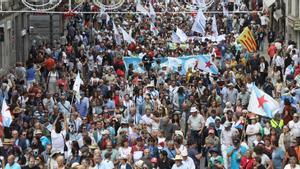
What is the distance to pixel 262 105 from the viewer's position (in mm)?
24172

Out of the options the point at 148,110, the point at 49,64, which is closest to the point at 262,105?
the point at 148,110

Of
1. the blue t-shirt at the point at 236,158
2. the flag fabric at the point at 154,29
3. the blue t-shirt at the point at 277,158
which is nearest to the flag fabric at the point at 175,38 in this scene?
the flag fabric at the point at 154,29

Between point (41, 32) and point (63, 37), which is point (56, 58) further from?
point (41, 32)

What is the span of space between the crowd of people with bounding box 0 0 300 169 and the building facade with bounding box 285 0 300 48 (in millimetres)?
2899

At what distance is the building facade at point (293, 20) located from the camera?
42.9 meters

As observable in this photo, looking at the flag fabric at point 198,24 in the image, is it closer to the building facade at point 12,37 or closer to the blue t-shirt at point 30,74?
the building facade at point 12,37

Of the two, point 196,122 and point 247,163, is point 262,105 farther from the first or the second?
point 247,163

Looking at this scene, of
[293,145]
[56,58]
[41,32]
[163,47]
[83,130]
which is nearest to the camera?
[293,145]

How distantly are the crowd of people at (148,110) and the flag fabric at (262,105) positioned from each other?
0.20 m

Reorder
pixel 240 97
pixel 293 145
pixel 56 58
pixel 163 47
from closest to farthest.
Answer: pixel 293 145, pixel 240 97, pixel 56 58, pixel 163 47

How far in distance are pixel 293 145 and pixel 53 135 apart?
4.86m

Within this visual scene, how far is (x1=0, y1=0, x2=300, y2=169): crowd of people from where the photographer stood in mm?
21198

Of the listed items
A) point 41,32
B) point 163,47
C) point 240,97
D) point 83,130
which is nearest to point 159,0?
point 41,32

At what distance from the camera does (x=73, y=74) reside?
112ft
